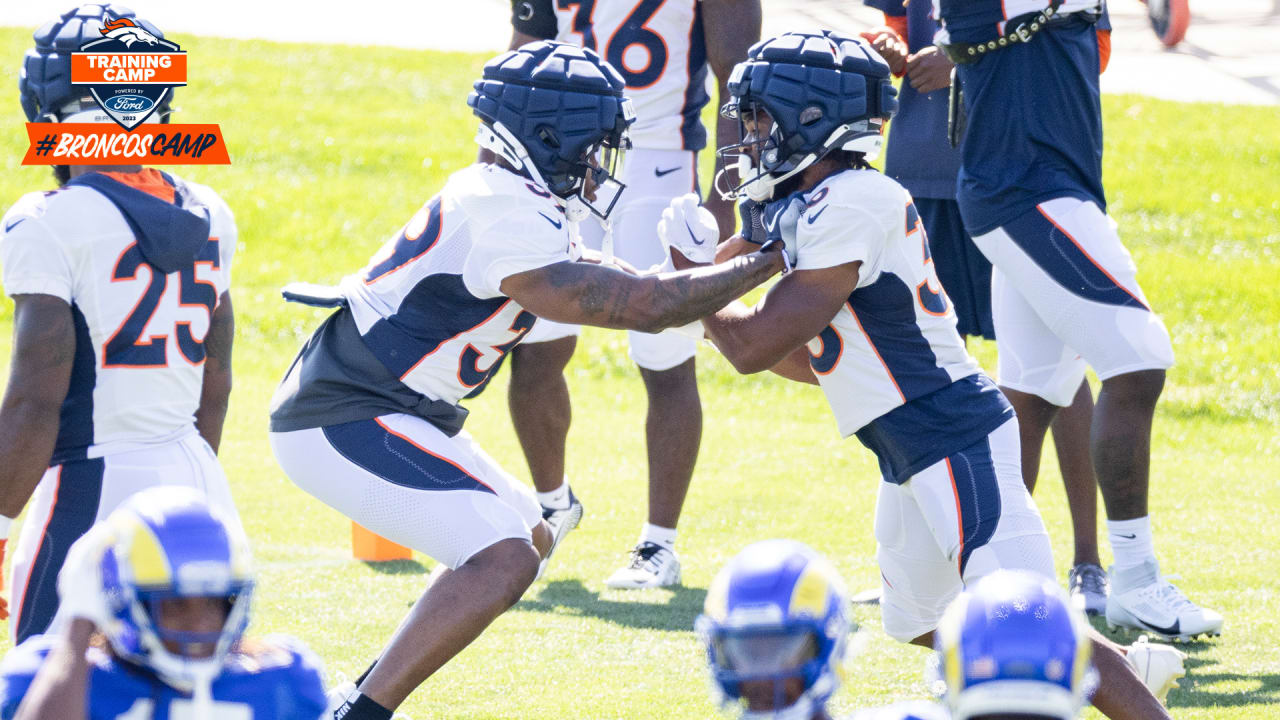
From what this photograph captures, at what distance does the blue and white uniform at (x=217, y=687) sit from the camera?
107 inches

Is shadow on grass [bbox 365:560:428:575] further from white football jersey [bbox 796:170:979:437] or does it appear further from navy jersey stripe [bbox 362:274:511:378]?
white football jersey [bbox 796:170:979:437]

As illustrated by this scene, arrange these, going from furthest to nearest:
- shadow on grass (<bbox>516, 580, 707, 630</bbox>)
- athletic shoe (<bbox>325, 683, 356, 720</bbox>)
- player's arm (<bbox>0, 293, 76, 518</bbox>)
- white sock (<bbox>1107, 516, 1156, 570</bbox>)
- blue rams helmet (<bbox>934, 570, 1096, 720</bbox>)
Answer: shadow on grass (<bbox>516, 580, 707, 630</bbox>) → white sock (<bbox>1107, 516, 1156, 570</bbox>) → athletic shoe (<bbox>325, 683, 356, 720</bbox>) → player's arm (<bbox>0, 293, 76, 518</bbox>) → blue rams helmet (<bbox>934, 570, 1096, 720</bbox>)

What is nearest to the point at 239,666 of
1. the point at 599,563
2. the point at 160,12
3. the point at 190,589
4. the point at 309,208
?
the point at 190,589

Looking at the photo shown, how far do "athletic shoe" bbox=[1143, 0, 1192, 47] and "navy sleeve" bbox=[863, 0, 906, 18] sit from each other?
0.98m

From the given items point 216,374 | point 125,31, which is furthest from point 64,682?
point 125,31

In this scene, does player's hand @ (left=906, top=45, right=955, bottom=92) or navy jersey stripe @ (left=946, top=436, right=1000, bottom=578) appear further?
player's hand @ (left=906, top=45, right=955, bottom=92)

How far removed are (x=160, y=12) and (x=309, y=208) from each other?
7.84m

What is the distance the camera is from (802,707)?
261cm

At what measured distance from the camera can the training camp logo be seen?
397cm

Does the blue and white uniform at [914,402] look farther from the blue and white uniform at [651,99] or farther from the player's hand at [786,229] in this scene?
the blue and white uniform at [651,99]

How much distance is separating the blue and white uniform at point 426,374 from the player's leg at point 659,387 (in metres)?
1.88

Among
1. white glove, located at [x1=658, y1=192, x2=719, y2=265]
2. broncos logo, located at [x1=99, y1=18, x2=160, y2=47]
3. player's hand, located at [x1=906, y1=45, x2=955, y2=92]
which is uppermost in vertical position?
broncos logo, located at [x1=99, y1=18, x2=160, y2=47]

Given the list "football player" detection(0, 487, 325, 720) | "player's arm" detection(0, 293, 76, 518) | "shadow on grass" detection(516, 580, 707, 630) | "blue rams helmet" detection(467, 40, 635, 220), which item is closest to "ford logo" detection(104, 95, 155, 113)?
"player's arm" detection(0, 293, 76, 518)

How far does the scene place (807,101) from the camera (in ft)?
14.0
